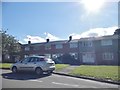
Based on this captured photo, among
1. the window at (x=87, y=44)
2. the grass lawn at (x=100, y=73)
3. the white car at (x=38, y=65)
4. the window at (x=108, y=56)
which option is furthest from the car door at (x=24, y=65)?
the window at (x=87, y=44)

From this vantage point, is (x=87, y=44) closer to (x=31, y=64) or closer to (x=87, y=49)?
(x=87, y=49)

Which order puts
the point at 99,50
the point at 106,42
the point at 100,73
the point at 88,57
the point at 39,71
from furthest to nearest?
the point at 88,57, the point at 99,50, the point at 106,42, the point at 39,71, the point at 100,73

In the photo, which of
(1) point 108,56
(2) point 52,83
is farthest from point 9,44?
(2) point 52,83

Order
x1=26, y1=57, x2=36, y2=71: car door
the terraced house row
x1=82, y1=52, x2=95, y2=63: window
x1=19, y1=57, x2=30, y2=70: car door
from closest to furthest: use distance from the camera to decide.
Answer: x1=26, y1=57, x2=36, y2=71: car door
x1=19, y1=57, x2=30, y2=70: car door
the terraced house row
x1=82, y1=52, x2=95, y2=63: window

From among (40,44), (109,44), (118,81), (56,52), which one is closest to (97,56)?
(109,44)

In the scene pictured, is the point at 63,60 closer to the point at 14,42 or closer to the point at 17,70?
the point at 14,42

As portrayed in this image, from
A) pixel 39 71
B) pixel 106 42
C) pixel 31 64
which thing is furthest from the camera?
pixel 106 42

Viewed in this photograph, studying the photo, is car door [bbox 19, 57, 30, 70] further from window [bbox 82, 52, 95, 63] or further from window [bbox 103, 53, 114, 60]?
window [bbox 82, 52, 95, 63]

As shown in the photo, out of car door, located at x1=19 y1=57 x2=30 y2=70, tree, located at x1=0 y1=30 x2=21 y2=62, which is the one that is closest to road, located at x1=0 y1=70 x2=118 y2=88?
car door, located at x1=19 y1=57 x2=30 y2=70

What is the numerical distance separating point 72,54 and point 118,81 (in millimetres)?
40714

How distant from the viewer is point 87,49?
53.8m

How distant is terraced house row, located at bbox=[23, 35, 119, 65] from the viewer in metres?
49.1

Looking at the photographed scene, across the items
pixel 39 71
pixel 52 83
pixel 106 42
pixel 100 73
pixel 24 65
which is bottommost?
pixel 52 83

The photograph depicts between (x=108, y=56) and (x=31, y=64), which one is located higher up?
(x=108, y=56)
